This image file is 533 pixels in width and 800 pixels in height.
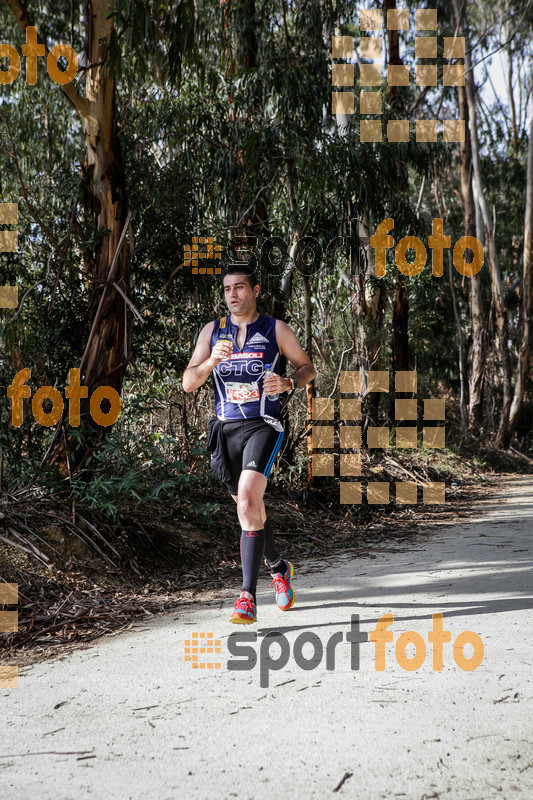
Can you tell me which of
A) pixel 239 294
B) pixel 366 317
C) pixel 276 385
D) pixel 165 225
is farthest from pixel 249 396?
pixel 366 317

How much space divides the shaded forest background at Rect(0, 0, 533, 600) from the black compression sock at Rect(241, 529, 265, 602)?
137 centimetres

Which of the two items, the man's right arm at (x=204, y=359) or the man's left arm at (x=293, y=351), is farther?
the man's left arm at (x=293, y=351)

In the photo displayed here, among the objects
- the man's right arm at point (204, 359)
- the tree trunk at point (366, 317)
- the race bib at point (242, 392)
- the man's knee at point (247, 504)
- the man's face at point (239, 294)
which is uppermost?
the tree trunk at point (366, 317)

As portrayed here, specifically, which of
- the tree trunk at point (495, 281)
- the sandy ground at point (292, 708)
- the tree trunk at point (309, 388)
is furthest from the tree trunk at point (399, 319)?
the sandy ground at point (292, 708)

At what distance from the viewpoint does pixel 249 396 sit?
14.5 ft

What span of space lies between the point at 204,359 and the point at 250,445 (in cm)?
65

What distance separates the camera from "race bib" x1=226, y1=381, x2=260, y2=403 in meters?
4.42

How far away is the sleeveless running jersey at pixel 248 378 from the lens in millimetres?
4426

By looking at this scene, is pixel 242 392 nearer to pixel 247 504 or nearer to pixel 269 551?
pixel 247 504

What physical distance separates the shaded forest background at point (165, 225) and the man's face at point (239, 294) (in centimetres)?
169

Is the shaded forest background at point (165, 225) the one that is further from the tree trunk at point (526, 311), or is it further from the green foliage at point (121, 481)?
the tree trunk at point (526, 311)

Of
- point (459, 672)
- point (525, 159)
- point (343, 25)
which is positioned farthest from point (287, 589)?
point (525, 159)

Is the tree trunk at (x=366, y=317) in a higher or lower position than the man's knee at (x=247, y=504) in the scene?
higher

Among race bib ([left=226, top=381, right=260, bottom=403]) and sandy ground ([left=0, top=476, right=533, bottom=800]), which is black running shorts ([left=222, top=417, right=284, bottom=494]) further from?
sandy ground ([left=0, top=476, right=533, bottom=800])
